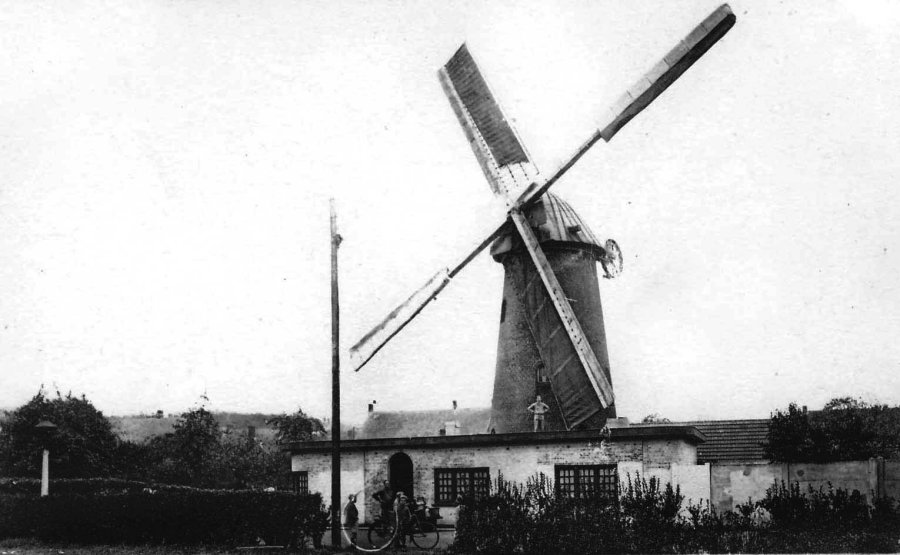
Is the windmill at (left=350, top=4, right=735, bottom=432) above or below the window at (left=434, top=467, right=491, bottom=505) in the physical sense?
above

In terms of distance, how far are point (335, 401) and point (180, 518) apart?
13.1 ft

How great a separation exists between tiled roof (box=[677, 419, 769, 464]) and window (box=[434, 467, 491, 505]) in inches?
527

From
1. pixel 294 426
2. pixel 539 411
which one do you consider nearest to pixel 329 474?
pixel 539 411

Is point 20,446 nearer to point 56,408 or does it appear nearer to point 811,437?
point 56,408

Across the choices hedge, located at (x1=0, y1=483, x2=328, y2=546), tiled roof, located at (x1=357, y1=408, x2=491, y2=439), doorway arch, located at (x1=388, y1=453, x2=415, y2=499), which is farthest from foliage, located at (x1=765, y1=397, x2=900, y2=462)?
tiled roof, located at (x1=357, y1=408, x2=491, y2=439)

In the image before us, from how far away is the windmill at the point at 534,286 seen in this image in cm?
2261

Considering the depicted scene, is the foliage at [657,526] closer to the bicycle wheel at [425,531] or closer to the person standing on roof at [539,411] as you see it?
the bicycle wheel at [425,531]

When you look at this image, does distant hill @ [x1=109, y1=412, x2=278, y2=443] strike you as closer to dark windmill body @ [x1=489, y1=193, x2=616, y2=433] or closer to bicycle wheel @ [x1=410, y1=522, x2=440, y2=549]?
dark windmill body @ [x1=489, y1=193, x2=616, y2=433]

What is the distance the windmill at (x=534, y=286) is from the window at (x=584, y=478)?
1434mm

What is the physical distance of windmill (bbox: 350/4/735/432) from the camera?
22.6 m

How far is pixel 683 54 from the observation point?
19.4 meters

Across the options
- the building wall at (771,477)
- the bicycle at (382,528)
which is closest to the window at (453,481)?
the bicycle at (382,528)

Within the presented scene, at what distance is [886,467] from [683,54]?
9861 mm

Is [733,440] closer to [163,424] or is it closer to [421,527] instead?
[421,527]
